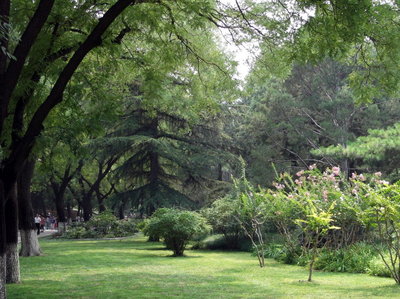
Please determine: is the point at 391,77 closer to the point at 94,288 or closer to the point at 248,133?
the point at 94,288

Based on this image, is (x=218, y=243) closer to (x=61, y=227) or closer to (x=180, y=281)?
(x=180, y=281)

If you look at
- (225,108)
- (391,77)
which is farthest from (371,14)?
(225,108)

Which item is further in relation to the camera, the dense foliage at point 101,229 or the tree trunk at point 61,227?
the tree trunk at point 61,227

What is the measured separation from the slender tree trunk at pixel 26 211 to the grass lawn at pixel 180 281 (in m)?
0.99

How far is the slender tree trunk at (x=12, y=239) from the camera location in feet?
39.6

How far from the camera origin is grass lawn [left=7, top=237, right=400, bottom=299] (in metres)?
10.7

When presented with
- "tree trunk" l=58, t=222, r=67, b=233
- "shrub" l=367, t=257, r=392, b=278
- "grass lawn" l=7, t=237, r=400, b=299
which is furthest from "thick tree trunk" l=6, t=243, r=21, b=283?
"tree trunk" l=58, t=222, r=67, b=233

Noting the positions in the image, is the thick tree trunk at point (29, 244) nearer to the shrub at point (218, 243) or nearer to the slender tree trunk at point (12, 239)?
the slender tree trunk at point (12, 239)

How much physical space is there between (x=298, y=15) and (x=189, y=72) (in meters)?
5.37

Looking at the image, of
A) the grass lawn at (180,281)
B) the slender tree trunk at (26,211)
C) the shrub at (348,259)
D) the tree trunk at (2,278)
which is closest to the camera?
the tree trunk at (2,278)

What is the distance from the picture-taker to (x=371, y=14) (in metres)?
8.24

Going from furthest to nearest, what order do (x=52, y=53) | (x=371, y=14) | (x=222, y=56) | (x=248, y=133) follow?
(x=248, y=133) < (x=222, y=56) < (x=52, y=53) < (x=371, y=14)

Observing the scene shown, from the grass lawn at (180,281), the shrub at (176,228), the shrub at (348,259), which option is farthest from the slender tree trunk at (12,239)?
the shrub at (348,259)

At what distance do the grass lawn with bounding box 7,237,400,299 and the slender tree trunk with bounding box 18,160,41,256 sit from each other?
994 millimetres
